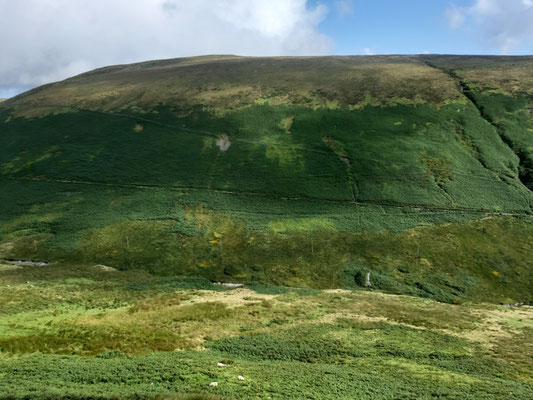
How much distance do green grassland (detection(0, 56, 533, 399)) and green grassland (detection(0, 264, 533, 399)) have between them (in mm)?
252

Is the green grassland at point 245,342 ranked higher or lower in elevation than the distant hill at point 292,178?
lower

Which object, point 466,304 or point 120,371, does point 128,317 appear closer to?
point 120,371

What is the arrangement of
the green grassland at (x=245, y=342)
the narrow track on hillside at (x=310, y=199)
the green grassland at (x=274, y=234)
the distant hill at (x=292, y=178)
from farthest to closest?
the narrow track on hillside at (x=310, y=199) → the distant hill at (x=292, y=178) → the green grassland at (x=274, y=234) → the green grassland at (x=245, y=342)

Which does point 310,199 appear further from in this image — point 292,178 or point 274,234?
point 274,234

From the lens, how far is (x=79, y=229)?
70000mm

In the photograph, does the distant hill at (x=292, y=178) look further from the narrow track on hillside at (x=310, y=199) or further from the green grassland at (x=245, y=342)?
the green grassland at (x=245, y=342)

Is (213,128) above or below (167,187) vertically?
above

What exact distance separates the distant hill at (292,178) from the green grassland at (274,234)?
55 cm

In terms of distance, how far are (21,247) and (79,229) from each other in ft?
32.9

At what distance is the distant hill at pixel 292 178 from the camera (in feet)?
202

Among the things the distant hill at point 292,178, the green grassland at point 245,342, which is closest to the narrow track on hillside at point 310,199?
the distant hill at point 292,178

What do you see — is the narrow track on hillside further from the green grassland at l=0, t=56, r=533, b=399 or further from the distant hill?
the green grassland at l=0, t=56, r=533, b=399

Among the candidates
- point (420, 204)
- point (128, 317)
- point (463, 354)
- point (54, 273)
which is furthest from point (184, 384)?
point (420, 204)

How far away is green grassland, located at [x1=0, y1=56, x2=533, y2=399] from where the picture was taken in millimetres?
27203
